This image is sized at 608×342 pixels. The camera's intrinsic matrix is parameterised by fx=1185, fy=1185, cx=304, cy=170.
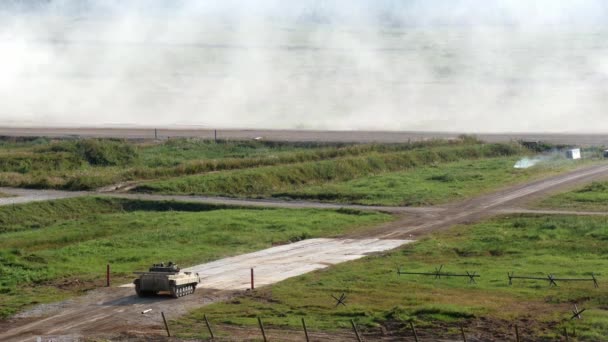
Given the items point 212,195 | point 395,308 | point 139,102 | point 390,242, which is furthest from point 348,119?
point 395,308

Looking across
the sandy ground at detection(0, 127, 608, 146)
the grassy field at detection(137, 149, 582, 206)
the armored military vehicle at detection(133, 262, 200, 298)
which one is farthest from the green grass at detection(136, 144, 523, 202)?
the armored military vehicle at detection(133, 262, 200, 298)

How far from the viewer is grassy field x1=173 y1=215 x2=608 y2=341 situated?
2625cm

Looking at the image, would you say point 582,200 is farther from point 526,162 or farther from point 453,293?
point 453,293

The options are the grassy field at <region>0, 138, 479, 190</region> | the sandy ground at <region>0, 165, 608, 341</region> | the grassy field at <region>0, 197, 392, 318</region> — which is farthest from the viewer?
the grassy field at <region>0, 138, 479, 190</region>

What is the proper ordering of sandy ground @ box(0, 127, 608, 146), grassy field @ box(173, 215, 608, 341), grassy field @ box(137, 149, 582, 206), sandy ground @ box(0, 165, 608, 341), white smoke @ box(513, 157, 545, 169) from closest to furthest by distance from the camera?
grassy field @ box(173, 215, 608, 341) → sandy ground @ box(0, 165, 608, 341) → grassy field @ box(137, 149, 582, 206) → white smoke @ box(513, 157, 545, 169) → sandy ground @ box(0, 127, 608, 146)

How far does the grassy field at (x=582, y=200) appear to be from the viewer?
152 feet

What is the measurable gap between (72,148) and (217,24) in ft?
205

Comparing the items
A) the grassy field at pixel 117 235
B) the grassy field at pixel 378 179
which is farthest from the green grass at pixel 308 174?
the grassy field at pixel 117 235

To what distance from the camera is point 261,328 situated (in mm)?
24984

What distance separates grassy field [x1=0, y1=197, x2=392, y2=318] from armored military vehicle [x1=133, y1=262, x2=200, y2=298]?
2157 millimetres

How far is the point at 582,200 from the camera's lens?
48.0 meters

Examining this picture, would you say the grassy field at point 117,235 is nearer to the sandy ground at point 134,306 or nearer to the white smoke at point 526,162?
the sandy ground at point 134,306

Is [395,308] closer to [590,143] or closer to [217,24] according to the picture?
[590,143]

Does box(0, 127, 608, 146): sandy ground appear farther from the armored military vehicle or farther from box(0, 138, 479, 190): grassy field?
the armored military vehicle
